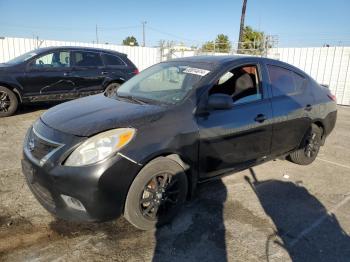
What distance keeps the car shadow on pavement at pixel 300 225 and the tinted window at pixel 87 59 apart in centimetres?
590

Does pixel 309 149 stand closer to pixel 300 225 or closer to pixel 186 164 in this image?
pixel 300 225

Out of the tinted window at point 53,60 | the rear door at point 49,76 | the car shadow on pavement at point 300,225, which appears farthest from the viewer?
the tinted window at point 53,60

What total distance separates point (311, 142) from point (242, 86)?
1763 mm

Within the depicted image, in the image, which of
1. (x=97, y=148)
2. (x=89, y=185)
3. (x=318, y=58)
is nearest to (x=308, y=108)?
(x=97, y=148)

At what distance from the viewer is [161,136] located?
2.90 meters

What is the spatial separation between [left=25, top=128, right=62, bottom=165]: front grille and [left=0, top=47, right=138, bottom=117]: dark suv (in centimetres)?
496

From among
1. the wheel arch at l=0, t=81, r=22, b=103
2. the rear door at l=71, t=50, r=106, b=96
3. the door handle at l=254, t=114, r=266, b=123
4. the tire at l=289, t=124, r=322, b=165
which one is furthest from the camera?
the rear door at l=71, t=50, r=106, b=96

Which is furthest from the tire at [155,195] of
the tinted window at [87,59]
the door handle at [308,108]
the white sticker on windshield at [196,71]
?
the tinted window at [87,59]

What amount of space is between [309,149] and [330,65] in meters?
8.75

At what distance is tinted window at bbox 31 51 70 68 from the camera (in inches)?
305

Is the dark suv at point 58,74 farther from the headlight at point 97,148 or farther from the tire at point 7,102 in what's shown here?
the headlight at point 97,148

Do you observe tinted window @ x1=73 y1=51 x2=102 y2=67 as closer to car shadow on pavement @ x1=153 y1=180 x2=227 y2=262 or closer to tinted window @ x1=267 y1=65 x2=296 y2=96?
tinted window @ x1=267 y1=65 x2=296 y2=96

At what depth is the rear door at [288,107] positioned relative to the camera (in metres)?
4.08

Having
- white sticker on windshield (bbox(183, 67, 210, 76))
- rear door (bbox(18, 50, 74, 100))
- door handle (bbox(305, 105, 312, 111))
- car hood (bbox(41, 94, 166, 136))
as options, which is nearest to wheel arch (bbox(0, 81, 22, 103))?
rear door (bbox(18, 50, 74, 100))
